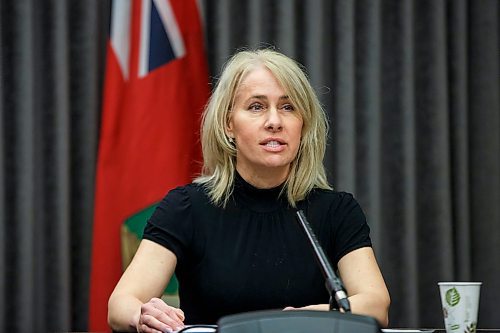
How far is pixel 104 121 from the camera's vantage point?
3.07 meters

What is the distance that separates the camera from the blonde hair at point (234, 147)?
2188 millimetres

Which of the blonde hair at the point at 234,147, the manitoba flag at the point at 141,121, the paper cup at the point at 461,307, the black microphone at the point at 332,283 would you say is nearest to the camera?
the black microphone at the point at 332,283

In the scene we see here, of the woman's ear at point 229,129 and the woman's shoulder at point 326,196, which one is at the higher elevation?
the woman's ear at point 229,129

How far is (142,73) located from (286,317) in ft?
6.91

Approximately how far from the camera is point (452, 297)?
5.76ft

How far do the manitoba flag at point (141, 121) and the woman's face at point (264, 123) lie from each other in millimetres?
897

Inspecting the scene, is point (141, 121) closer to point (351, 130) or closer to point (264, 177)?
point (351, 130)

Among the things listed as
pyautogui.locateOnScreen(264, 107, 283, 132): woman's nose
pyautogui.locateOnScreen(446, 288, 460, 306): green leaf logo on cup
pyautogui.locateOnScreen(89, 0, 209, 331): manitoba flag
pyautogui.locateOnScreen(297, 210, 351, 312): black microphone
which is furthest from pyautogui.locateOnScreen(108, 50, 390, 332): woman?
pyautogui.locateOnScreen(89, 0, 209, 331): manitoba flag

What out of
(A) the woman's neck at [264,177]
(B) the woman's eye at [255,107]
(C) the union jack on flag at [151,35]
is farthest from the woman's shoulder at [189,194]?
(C) the union jack on flag at [151,35]

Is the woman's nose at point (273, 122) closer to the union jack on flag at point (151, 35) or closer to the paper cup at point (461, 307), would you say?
the paper cup at point (461, 307)

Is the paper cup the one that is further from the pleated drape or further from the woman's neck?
the pleated drape

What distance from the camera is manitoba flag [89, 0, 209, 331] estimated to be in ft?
9.96

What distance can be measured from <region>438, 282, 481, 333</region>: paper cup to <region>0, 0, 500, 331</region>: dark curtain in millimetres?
1638

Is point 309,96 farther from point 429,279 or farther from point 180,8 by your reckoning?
point 429,279
